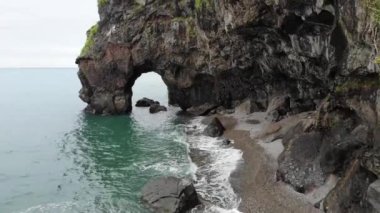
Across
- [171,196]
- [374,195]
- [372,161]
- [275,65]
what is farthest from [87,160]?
[374,195]

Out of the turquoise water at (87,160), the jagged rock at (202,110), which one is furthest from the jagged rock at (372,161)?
the jagged rock at (202,110)

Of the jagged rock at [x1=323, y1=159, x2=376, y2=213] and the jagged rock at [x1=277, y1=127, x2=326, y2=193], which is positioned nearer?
the jagged rock at [x1=323, y1=159, x2=376, y2=213]

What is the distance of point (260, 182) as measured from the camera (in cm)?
3138

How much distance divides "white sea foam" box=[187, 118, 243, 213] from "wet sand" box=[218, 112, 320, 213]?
0.73 m

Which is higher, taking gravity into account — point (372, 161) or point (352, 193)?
point (372, 161)

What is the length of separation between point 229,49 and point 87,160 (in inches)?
920

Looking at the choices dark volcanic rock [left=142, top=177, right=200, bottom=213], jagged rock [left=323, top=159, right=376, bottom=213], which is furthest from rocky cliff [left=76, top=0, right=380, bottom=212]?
dark volcanic rock [left=142, top=177, right=200, bottom=213]

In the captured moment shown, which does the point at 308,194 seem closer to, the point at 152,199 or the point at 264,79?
the point at 152,199

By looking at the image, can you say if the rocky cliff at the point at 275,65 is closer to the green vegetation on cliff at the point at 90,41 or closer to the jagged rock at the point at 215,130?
the green vegetation on cliff at the point at 90,41

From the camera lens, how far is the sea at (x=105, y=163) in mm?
30881

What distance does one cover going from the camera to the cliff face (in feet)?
89.0

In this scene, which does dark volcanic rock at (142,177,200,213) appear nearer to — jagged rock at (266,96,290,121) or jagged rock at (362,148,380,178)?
jagged rock at (362,148,380,178)

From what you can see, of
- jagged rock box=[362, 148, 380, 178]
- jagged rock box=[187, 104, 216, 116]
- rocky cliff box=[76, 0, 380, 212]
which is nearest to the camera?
jagged rock box=[362, 148, 380, 178]

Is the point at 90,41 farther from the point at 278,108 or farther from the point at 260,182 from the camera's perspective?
the point at 260,182
